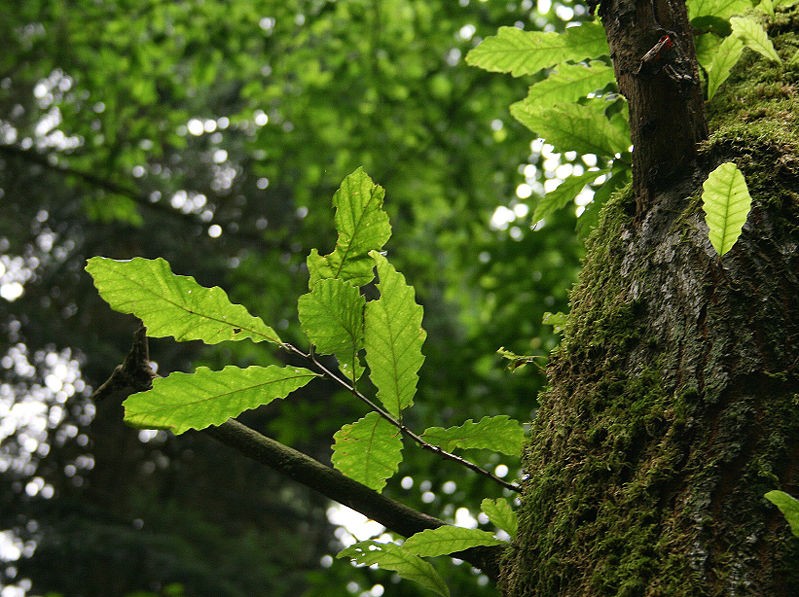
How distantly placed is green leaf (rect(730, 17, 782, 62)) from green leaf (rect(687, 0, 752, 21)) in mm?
134

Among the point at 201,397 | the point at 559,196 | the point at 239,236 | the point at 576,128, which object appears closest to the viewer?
→ the point at 201,397

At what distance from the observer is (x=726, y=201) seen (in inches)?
28.5

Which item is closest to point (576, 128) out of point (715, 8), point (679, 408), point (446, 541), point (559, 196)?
point (559, 196)

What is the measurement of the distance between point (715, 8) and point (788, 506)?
875 millimetres

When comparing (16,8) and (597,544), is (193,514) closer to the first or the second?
(16,8)

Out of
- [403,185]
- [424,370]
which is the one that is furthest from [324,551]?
[424,370]

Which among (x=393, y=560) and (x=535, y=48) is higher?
(x=535, y=48)

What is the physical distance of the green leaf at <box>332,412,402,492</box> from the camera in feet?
3.05

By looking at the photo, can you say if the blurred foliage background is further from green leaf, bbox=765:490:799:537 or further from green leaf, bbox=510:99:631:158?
green leaf, bbox=765:490:799:537

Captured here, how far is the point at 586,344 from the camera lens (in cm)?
88

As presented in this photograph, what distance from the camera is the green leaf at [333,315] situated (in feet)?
2.80

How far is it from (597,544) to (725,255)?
0.36 metres

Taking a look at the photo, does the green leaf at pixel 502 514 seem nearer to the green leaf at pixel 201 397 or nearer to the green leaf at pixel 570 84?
the green leaf at pixel 201 397

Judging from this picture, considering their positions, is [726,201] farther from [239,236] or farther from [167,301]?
[239,236]
